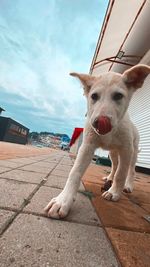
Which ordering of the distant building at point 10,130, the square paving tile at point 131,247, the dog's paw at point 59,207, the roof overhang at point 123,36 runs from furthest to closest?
the distant building at point 10,130, the roof overhang at point 123,36, the dog's paw at point 59,207, the square paving tile at point 131,247

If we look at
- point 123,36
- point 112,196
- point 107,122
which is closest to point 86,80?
point 107,122

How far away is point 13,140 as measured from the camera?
1169 inches

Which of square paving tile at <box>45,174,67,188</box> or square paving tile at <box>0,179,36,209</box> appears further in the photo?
square paving tile at <box>45,174,67,188</box>

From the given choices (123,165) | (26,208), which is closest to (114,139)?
(123,165)

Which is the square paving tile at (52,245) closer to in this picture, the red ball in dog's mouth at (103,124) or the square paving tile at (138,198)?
the red ball in dog's mouth at (103,124)

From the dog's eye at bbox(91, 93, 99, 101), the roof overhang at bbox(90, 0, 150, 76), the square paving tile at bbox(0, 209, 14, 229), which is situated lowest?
the square paving tile at bbox(0, 209, 14, 229)

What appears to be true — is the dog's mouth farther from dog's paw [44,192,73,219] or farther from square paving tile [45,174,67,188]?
square paving tile [45,174,67,188]

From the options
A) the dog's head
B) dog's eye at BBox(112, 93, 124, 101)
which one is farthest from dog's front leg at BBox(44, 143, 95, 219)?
dog's eye at BBox(112, 93, 124, 101)

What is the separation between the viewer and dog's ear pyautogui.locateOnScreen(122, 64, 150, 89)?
2.02 metres

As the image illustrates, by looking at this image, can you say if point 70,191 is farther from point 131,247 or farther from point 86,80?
point 86,80

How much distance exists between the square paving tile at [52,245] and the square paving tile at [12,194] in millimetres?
230

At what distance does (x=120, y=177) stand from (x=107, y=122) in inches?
30.5

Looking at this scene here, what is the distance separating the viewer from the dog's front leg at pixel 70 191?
1371 mm

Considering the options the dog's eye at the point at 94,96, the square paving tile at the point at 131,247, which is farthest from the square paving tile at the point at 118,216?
the dog's eye at the point at 94,96
